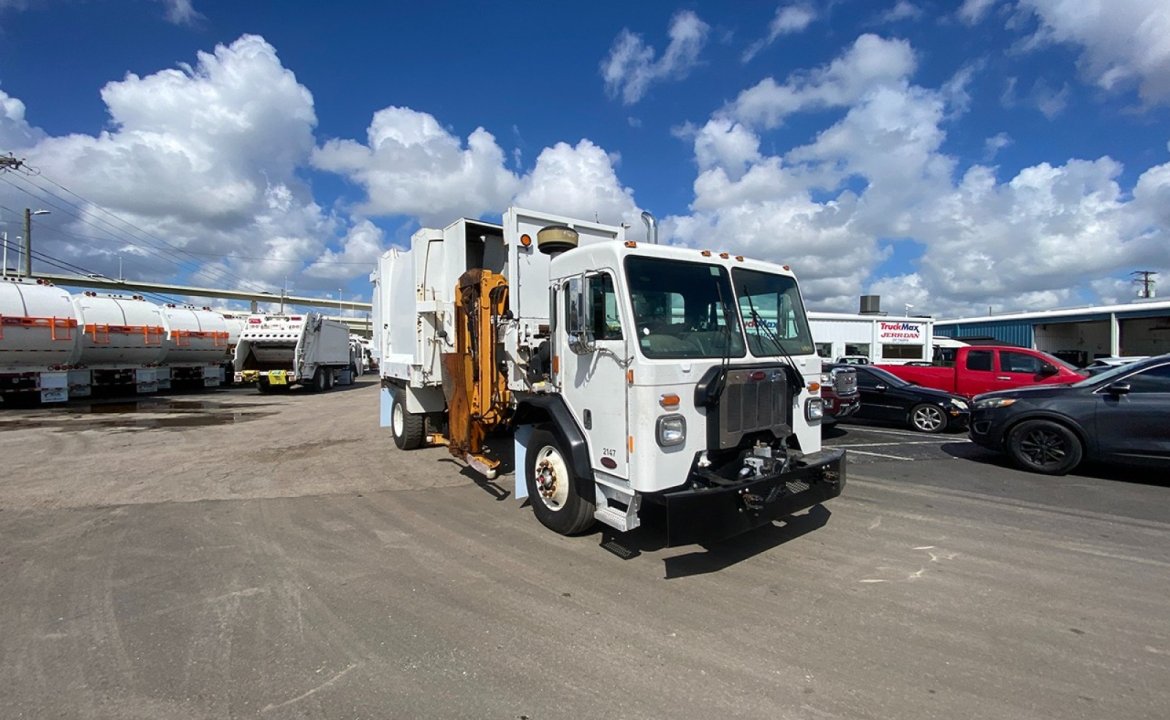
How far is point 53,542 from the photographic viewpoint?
191 inches

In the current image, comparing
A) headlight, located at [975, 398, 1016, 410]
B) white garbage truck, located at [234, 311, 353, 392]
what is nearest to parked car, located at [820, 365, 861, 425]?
headlight, located at [975, 398, 1016, 410]

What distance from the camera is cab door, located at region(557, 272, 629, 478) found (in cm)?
417

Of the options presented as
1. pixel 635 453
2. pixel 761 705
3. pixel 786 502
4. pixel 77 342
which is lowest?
pixel 761 705

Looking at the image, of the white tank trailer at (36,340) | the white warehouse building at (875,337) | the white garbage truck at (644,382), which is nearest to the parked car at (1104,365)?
the white garbage truck at (644,382)

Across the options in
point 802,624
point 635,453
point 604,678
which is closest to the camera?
point 604,678

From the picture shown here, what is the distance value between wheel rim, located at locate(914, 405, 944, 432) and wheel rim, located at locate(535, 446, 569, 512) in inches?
359

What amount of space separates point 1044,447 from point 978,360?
6342 mm

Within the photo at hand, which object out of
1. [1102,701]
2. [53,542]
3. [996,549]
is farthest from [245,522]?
[996,549]

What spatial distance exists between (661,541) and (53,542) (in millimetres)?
5289

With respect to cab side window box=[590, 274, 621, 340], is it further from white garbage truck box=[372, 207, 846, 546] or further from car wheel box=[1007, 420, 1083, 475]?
car wheel box=[1007, 420, 1083, 475]

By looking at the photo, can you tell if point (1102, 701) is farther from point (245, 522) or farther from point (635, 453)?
point (245, 522)

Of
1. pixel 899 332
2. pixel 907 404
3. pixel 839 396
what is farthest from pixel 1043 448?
pixel 899 332

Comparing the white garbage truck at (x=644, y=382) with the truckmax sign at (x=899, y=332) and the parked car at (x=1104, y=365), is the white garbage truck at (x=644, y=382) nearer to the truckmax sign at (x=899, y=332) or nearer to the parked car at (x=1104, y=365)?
the parked car at (x=1104, y=365)

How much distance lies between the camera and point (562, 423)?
469cm
